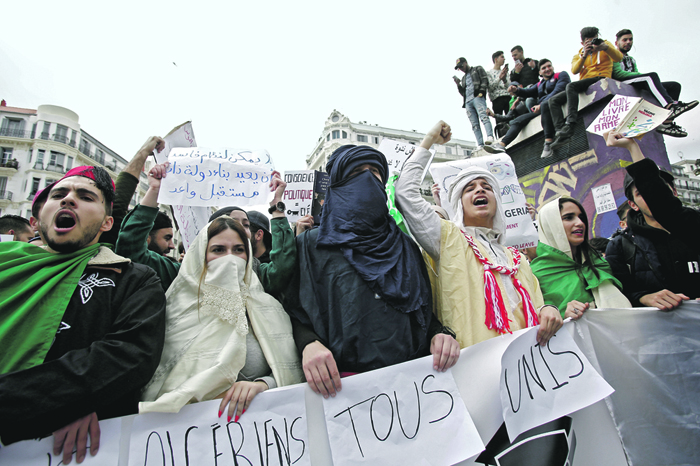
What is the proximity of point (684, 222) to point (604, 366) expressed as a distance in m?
1.16

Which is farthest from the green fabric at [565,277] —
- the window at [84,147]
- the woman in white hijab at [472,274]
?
the window at [84,147]

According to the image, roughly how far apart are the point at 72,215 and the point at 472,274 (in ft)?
6.25

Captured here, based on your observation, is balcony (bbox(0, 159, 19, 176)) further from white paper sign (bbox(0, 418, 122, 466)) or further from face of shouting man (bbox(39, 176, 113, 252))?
white paper sign (bbox(0, 418, 122, 466))

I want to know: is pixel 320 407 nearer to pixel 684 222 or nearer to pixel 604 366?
pixel 604 366

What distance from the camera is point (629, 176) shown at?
251cm

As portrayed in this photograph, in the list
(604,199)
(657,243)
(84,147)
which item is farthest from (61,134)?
(657,243)

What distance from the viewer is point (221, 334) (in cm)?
152

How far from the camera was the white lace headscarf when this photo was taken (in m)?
2.20

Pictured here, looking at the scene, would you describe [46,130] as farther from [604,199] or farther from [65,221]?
[604,199]

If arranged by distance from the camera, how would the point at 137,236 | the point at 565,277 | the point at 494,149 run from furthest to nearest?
the point at 494,149
the point at 565,277
the point at 137,236

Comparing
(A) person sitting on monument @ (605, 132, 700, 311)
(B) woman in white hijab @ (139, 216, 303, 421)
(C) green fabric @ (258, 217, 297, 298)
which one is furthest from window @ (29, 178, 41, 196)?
(A) person sitting on monument @ (605, 132, 700, 311)

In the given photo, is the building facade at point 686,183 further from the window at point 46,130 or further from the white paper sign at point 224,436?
the window at point 46,130

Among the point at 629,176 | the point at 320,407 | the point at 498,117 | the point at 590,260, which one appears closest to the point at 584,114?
the point at 498,117

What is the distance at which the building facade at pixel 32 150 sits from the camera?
3075 cm
